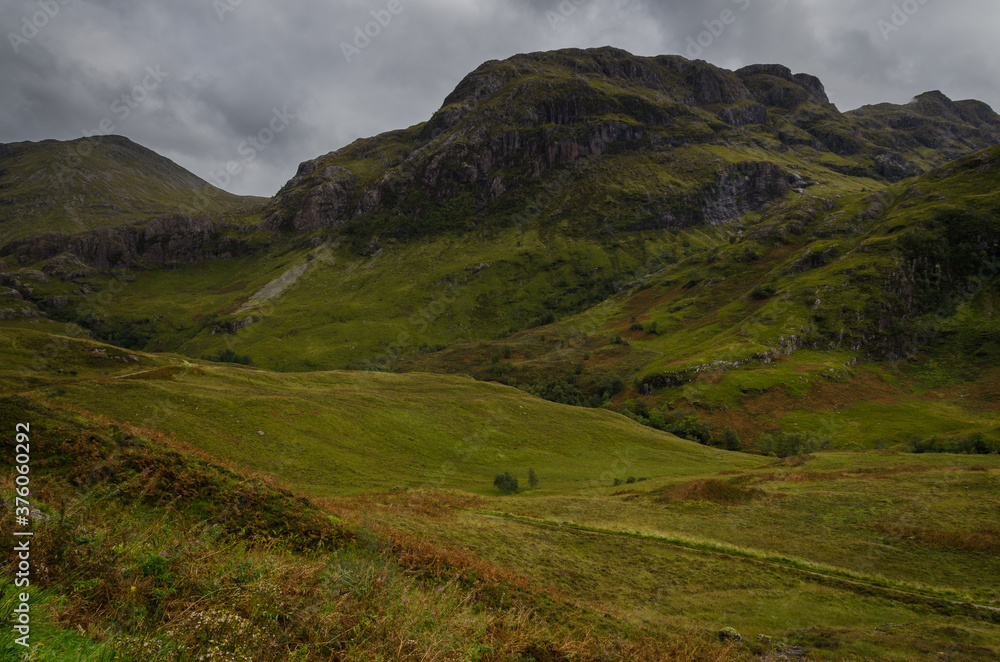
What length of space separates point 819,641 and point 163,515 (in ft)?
65.7

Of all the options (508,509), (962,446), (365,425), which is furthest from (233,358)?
(962,446)

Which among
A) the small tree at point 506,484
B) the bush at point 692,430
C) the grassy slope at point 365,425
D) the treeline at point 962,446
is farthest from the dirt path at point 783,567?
the bush at point 692,430

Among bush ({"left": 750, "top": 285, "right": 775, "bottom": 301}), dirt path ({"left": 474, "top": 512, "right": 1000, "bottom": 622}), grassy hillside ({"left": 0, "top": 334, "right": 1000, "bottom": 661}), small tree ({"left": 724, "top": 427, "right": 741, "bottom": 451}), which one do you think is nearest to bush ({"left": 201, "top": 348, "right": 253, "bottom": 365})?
grassy hillside ({"left": 0, "top": 334, "right": 1000, "bottom": 661})

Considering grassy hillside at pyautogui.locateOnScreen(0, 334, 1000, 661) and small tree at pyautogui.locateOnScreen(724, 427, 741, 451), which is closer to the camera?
grassy hillside at pyautogui.locateOnScreen(0, 334, 1000, 661)

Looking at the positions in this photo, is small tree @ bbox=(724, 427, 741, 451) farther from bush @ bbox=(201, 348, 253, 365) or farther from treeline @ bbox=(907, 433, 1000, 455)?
bush @ bbox=(201, 348, 253, 365)

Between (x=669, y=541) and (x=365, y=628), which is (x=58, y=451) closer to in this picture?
(x=365, y=628)

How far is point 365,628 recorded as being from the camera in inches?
257

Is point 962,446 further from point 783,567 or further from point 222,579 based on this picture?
point 222,579

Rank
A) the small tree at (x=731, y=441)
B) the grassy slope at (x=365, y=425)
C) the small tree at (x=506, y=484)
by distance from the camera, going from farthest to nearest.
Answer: the small tree at (x=731, y=441) → the small tree at (x=506, y=484) → the grassy slope at (x=365, y=425)

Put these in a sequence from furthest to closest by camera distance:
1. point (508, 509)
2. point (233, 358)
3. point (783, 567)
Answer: point (233, 358) < point (508, 509) < point (783, 567)

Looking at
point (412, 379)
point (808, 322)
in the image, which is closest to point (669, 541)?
point (412, 379)

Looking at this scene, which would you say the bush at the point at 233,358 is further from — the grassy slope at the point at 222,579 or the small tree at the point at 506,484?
the grassy slope at the point at 222,579

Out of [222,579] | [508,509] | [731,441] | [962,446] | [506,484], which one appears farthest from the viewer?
[731,441]

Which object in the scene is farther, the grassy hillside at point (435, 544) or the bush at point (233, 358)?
the bush at point (233, 358)
